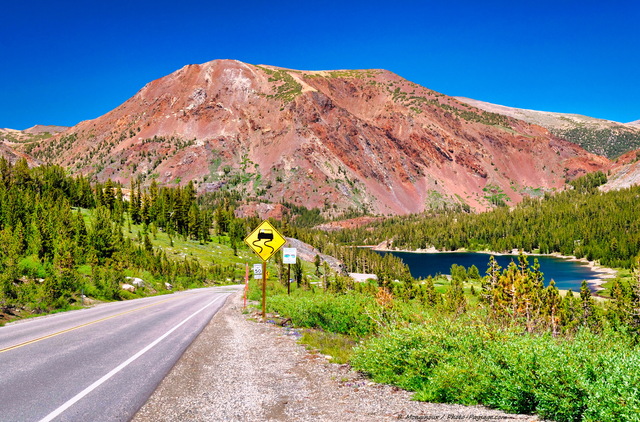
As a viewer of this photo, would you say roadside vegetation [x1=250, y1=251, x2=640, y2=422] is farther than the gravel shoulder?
No

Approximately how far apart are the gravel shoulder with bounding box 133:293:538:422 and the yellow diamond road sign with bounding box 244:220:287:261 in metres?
5.72

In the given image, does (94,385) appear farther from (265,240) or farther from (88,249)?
(88,249)

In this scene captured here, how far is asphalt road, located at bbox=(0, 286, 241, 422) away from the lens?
721 cm

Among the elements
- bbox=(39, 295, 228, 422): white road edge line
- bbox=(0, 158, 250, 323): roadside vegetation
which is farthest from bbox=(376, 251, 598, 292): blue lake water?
bbox=(39, 295, 228, 422): white road edge line

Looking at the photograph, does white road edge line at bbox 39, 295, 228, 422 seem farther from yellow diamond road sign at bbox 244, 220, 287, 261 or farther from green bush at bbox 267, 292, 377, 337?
green bush at bbox 267, 292, 377, 337

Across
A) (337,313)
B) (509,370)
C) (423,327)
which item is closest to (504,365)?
(509,370)

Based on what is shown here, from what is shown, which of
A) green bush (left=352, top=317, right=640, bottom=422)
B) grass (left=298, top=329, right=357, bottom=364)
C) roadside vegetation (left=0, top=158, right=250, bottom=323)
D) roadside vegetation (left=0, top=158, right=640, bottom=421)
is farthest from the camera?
roadside vegetation (left=0, top=158, right=250, bottom=323)

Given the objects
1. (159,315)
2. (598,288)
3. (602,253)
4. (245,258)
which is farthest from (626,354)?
(602,253)

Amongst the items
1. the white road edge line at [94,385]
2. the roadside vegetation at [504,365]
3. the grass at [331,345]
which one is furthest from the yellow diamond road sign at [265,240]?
the roadside vegetation at [504,365]

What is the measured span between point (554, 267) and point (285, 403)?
172033 millimetres

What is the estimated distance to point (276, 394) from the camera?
26.7 ft

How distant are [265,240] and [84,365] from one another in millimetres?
8919

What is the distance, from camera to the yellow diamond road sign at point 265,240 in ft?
58.3

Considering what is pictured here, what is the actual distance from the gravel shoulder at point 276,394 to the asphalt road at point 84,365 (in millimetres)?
546
